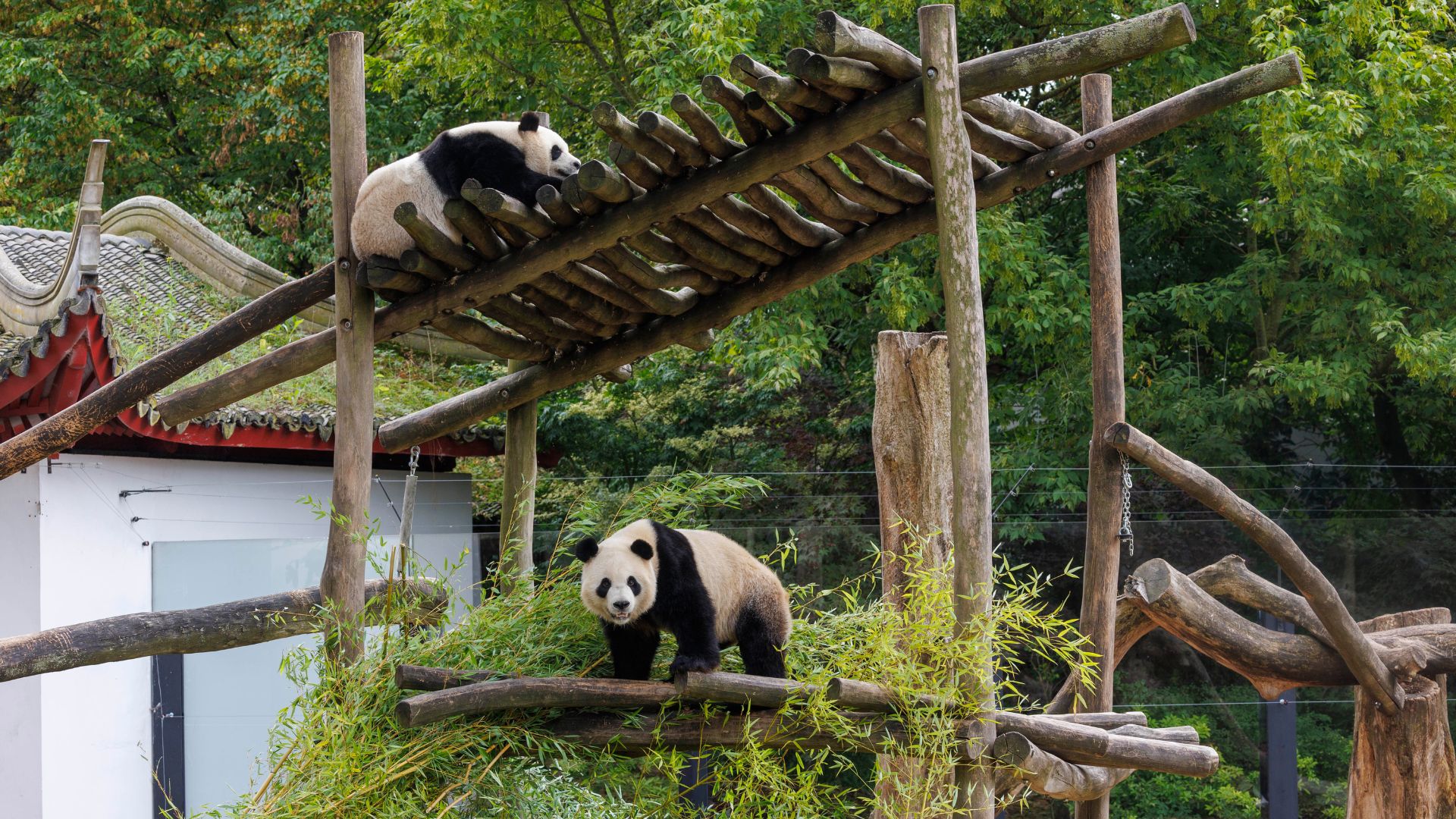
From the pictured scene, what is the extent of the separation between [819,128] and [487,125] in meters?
1.32

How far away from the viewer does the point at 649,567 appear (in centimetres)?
366

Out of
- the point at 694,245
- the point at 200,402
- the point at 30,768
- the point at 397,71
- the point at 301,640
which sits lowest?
the point at 30,768

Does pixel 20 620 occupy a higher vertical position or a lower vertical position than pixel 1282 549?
lower

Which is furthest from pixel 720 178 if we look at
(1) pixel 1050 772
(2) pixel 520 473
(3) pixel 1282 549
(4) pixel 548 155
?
(3) pixel 1282 549

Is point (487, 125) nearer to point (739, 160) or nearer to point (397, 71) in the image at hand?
point (739, 160)

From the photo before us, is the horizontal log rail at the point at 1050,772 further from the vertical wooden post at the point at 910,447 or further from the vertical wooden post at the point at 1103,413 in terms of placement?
the vertical wooden post at the point at 910,447

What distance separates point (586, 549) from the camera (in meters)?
3.67

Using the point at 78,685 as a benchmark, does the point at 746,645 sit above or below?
above

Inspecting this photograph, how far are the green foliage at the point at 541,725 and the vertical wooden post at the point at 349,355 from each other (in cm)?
32

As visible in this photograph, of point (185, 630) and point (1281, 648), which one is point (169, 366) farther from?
point (1281, 648)

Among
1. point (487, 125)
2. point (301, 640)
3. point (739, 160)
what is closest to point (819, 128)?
point (739, 160)

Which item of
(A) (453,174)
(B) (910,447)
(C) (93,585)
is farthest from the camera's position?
(C) (93,585)

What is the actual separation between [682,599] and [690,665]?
218 millimetres

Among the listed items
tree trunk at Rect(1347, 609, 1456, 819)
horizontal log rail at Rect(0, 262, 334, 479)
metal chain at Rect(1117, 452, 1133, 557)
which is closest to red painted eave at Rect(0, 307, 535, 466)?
horizontal log rail at Rect(0, 262, 334, 479)
